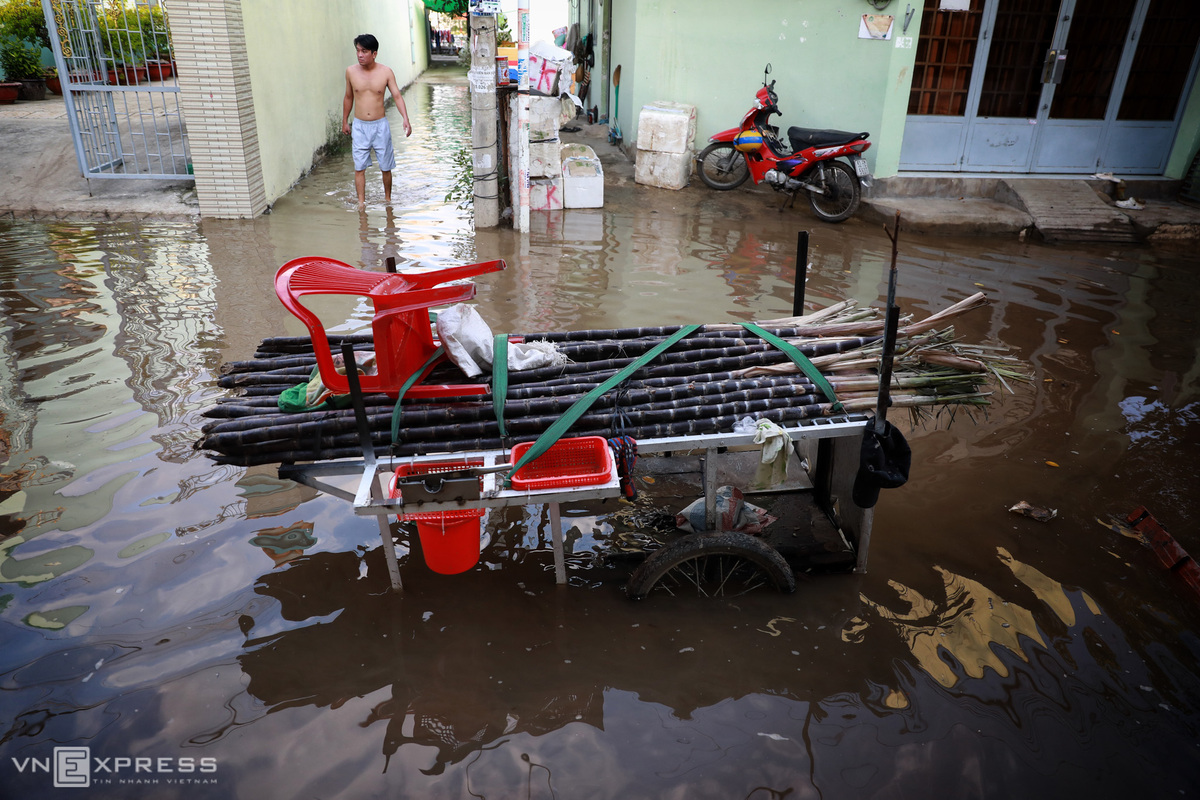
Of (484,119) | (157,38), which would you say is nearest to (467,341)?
(484,119)

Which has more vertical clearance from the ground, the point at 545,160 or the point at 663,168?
the point at 545,160

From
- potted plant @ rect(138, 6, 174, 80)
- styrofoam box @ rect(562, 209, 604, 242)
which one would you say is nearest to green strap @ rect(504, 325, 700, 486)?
styrofoam box @ rect(562, 209, 604, 242)

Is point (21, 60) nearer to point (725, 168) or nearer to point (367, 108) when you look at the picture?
point (367, 108)

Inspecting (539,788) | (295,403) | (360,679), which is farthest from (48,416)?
(539,788)

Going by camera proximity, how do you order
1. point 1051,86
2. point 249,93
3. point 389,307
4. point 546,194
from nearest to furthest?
1. point 389,307
2. point 249,93
3. point 546,194
4. point 1051,86

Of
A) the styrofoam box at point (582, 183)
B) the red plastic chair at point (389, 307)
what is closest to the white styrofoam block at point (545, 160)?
the styrofoam box at point (582, 183)

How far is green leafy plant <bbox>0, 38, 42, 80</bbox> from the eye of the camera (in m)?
12.4

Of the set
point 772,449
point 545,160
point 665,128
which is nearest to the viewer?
point 772,449

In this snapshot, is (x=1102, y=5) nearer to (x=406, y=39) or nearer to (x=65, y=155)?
(x=65, y=155)

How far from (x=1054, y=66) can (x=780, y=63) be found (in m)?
3.48

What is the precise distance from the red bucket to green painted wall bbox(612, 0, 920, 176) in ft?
28.8

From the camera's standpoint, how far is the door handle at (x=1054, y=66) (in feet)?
31.1

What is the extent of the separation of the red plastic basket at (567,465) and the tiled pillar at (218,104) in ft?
22.7

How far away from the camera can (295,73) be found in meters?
9.87
